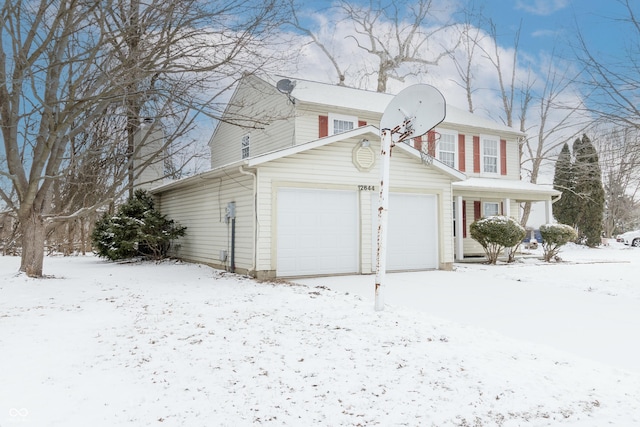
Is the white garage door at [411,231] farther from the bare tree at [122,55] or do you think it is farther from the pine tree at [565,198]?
the pine tree at [565,198]

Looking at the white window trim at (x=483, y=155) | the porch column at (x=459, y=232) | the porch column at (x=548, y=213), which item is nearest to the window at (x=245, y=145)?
the porch column at (x=459, y=232)

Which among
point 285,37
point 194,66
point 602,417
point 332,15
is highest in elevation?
point 332,15

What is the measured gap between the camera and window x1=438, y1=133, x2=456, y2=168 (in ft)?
57.3

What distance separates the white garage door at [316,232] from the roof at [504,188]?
19.9ft

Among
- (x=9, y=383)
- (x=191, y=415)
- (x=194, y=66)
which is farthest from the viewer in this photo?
(x=194, y=66)

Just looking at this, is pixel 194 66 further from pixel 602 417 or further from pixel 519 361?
pixel 602 417

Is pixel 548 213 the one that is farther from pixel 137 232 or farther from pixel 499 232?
pixel 137 232

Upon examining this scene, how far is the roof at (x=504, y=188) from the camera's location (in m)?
15.8

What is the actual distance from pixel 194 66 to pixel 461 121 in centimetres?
1256

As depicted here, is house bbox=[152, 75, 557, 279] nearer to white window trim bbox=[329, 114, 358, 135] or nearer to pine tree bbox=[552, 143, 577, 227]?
white window trim bbox=[329, 114, 358, 135]

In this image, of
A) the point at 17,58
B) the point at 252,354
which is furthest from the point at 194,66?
the point at 252,354

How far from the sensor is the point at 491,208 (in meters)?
18.5

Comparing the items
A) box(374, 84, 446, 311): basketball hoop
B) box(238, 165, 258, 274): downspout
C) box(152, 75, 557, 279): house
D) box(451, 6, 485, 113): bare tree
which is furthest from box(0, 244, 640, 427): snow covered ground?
box(451, 6, 485, 113): bare tree

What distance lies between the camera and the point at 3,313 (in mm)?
6633
